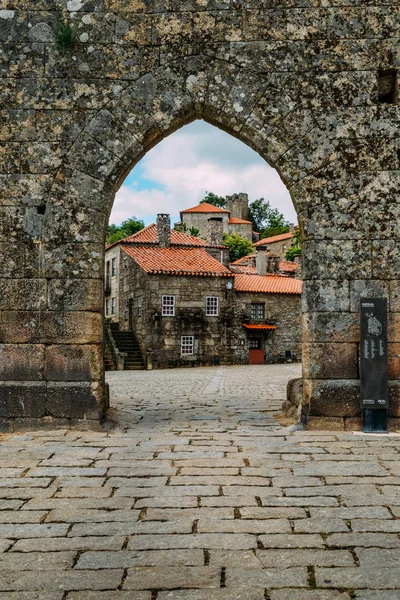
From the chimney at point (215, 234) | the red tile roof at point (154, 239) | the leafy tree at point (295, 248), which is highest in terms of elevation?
the leafy tree at point (295, 248)

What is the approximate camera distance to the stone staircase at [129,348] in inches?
1067

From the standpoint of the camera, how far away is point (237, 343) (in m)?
30.5

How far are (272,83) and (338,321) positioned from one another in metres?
2.74

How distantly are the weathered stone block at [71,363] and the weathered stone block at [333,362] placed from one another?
2.35m

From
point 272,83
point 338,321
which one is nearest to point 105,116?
point 272,83

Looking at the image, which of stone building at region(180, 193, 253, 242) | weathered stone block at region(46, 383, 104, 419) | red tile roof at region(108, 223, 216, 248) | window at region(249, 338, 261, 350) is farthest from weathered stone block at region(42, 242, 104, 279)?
stone building at region(180, 193, 253, 242)

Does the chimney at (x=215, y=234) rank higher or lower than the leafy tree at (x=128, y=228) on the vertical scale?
lower

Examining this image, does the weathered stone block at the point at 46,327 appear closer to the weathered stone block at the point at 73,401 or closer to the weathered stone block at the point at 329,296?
the weathered stone block at the point at 73,401

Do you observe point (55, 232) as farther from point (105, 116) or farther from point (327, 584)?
point (327, 584)

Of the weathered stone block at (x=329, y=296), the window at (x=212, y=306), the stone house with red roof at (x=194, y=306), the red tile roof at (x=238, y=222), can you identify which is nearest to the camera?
the weathered stone block at (x=329, y=296)

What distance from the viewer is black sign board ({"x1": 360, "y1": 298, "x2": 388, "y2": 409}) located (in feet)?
20.5

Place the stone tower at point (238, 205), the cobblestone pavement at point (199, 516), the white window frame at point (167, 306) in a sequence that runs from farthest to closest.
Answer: the stone tower at point (238, 205) < the white window frame at point (167, 306) < the cobblestone pavement at point (199, 516)

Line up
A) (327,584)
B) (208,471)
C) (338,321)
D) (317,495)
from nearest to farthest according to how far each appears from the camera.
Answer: (327,584), (317,495), (208,471), (338,321)

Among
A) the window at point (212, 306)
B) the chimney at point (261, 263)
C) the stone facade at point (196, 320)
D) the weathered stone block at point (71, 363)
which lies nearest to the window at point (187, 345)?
the stone facade at point (196, 320)
